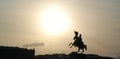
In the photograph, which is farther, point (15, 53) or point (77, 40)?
point (15, 53)

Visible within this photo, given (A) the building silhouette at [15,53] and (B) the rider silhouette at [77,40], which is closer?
(B) the rider silhouette at [77,40]

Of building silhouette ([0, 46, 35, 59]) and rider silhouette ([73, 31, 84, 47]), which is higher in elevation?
rider silhouette ([73, 31, 84, 47])

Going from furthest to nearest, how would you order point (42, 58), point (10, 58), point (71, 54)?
point (10, 58), point (42, 58), point (71, 54)

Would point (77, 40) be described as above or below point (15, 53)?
above

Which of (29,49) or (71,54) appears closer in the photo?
(71,54)

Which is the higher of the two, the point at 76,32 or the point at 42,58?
the point at 76,32

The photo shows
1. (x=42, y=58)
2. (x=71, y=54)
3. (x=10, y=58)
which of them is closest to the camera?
(x=71, y=54)

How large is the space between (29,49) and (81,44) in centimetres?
3107

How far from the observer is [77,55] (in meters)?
49.3

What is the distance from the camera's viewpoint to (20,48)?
80.1m

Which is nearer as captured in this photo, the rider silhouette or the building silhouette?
the rider silhouette

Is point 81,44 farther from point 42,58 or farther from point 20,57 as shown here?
point 20,57

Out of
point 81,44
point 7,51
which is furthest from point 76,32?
point 7,51

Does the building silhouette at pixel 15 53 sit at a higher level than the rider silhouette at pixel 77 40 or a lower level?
lower
